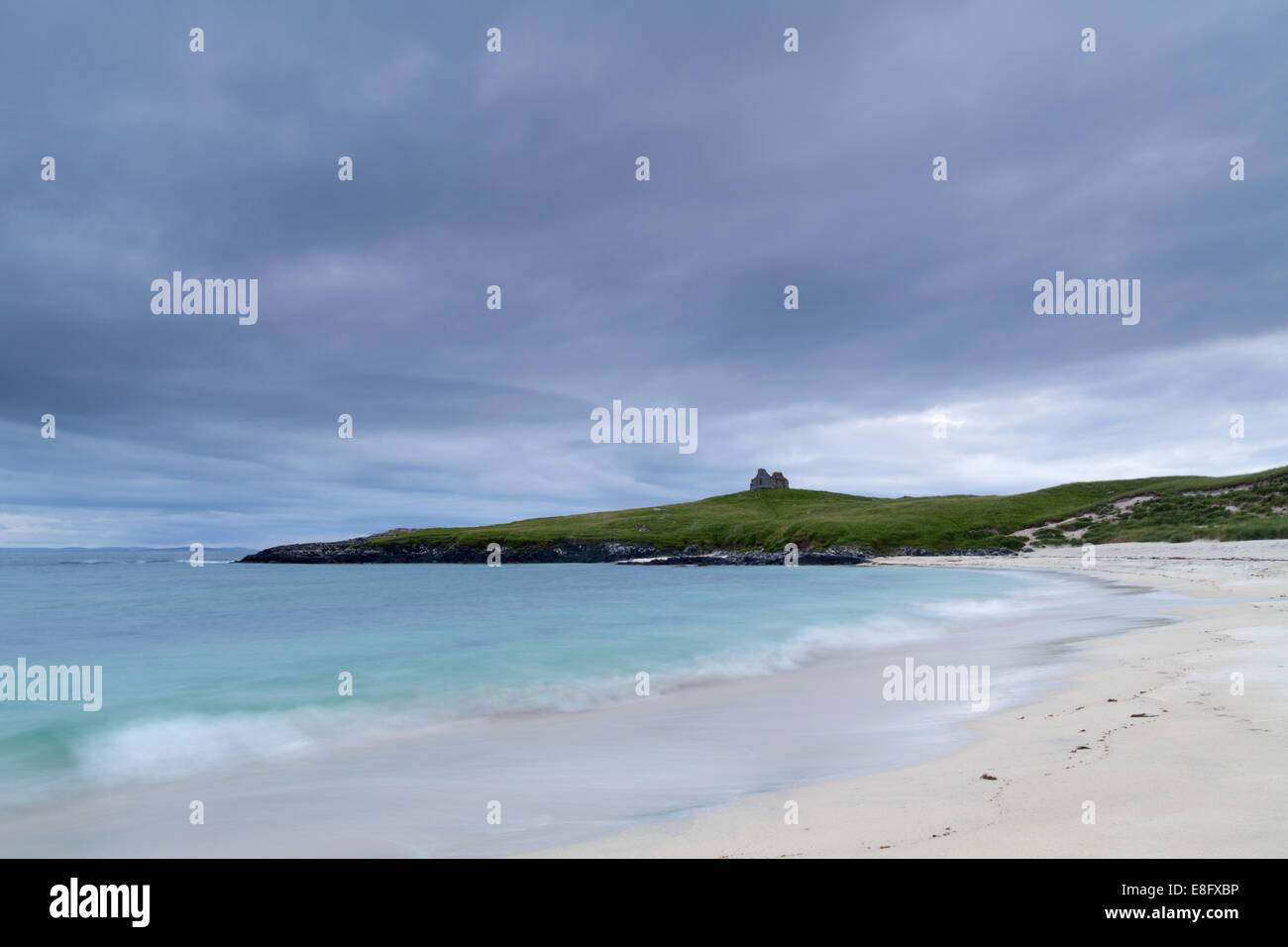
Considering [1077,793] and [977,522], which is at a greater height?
[1077,793]

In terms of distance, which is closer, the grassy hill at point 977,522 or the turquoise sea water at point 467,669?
the turquoise sea water at point 467,669

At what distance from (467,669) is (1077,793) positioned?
48.1ft

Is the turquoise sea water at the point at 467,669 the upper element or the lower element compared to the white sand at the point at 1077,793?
lower

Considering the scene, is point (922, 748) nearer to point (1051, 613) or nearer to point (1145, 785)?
point (1145, 785)

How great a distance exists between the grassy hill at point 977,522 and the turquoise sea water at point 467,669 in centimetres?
4777

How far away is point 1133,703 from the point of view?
9.71 m

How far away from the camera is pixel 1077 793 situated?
19.5 ft

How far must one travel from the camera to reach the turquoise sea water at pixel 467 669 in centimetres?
1030
